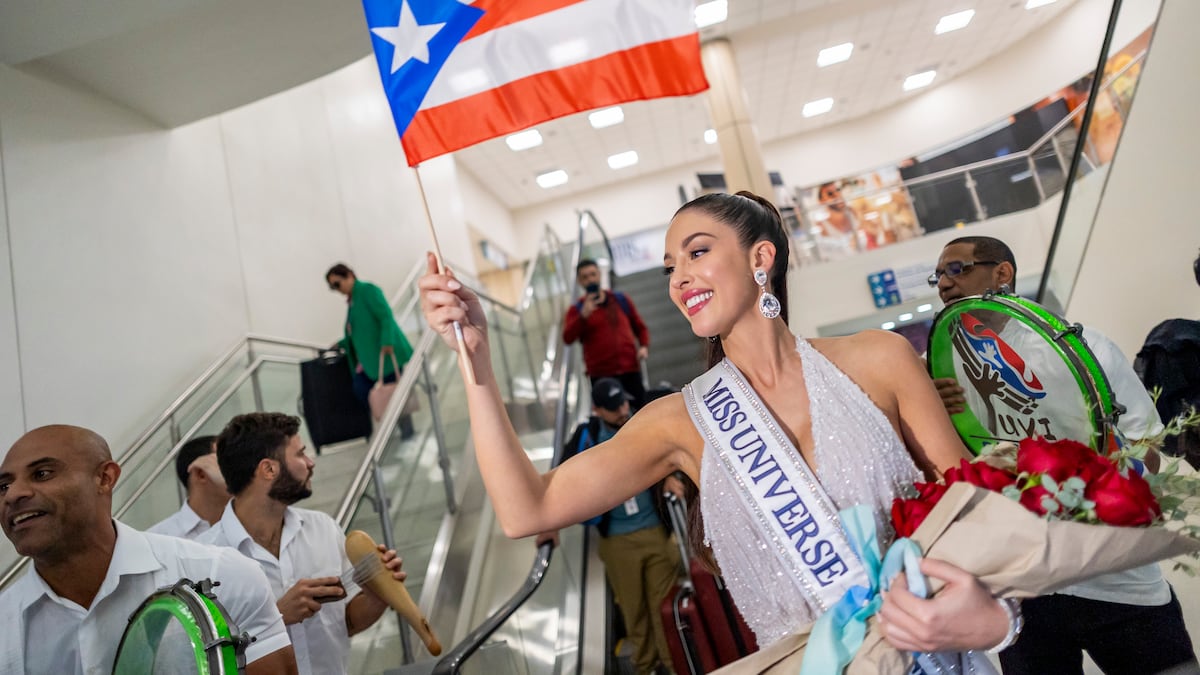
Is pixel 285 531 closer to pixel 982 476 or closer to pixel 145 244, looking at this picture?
pixel 982 476

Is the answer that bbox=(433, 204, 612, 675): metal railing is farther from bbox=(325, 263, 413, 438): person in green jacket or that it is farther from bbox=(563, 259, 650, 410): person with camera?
bbox=(325, 263, 413, 438): person in green jacket

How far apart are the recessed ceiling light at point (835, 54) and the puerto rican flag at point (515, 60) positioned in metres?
13.4

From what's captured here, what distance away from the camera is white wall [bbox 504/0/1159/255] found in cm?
1508

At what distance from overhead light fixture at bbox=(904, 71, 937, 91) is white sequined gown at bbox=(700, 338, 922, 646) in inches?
687

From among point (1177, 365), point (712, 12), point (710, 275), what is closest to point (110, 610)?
point (710, 275)

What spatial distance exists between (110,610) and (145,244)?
468 centimetres

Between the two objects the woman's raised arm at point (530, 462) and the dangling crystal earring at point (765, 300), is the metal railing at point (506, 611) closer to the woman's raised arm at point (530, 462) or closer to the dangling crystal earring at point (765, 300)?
the woman's raised arm at point (530, 462)

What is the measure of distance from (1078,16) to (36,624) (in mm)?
17335

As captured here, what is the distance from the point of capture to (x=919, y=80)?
57.2 feet

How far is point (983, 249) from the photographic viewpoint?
7.33 feet

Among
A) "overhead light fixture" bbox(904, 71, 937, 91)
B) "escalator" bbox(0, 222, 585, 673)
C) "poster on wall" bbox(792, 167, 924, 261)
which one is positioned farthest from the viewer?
"overhead light fixture" bbox(904, 71, 937, 91)

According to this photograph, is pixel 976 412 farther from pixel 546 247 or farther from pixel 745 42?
pixel 745 42

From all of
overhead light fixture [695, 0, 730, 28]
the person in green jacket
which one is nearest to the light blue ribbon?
the person in green jacket

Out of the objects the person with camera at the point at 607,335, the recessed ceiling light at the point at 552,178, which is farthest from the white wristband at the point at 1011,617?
the recessed ceiling light at the point at 552,178
